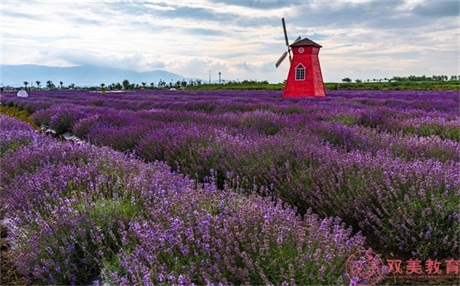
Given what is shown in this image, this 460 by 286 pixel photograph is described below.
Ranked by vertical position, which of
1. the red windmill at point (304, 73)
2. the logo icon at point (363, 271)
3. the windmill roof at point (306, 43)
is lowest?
the logo icon at point (363, 271)

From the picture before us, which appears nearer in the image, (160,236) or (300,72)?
(160,236)

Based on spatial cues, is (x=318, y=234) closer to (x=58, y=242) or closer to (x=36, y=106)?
(x=58, y=242)

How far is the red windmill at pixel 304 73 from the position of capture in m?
23.1

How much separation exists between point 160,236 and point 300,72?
22.0 meters

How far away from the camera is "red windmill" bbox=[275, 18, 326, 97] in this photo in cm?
2306

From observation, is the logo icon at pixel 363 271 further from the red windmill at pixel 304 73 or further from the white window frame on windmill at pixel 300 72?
the white window frame on windmill at pixel 300 72

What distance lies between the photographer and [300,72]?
2341 centimetres

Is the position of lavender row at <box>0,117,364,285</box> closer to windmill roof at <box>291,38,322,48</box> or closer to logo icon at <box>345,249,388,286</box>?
logo icon at <box>345,249,388,286</box>

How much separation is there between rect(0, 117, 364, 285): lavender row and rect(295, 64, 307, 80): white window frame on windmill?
20.4m

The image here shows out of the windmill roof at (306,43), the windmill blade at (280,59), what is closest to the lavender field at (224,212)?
the windmill roof at (306,43)

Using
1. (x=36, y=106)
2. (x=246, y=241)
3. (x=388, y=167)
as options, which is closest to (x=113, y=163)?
(x=246, y=241)

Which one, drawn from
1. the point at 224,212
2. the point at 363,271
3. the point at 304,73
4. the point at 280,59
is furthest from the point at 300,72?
the point at 363,271

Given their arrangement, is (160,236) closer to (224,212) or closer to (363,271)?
(224,212)

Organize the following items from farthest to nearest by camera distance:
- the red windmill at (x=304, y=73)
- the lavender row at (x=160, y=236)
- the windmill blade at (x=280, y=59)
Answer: the windmill blade at (x=280, y=59) < the red windmill at (x=304, y=73) < the lavender row at (x=160, y=236)
